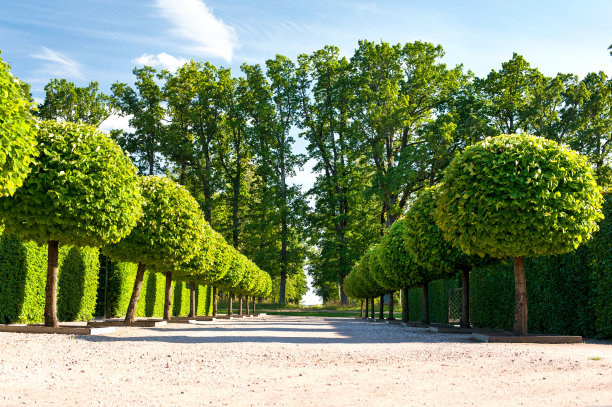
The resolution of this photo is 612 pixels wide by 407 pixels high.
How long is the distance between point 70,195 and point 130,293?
12845mm

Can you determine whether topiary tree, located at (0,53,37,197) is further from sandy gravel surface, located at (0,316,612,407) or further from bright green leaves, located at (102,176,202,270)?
bright green leaves, located at (102,176,202,270)

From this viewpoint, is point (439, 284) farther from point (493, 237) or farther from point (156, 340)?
point (156, 340)

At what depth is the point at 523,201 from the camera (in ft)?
35.5

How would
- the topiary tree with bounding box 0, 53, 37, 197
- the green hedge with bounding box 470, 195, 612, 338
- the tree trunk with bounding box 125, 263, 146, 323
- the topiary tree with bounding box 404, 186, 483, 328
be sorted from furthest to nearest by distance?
1. the tree trunk with bounding box 125, 263, 146, 323
2. the topiary tree with bounding box 404, 186, 483, 328
3. the green hedge with bounding box 470, 195, 612, 338
4. the topiary tree with bounding box 0, 53, 37, 197

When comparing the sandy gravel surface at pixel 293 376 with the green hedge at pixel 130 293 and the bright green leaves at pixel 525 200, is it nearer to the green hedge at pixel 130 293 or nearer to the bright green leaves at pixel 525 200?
the bright green leaves at pixel 525 200

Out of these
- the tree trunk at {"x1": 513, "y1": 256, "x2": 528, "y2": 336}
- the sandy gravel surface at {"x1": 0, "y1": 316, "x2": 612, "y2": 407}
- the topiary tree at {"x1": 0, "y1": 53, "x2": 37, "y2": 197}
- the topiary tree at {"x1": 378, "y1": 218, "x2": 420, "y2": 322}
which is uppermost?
the topiary tree at {"x1": 0, "y1": 53, "x2": 37, "y2": 197}

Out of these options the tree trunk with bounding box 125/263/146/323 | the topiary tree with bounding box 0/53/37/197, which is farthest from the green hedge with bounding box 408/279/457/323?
the topiary tree with bounding box 0/53/37/197

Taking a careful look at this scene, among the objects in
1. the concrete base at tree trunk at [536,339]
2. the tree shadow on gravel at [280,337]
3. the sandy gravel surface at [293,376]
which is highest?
the sandy gravel surface at [293,376]

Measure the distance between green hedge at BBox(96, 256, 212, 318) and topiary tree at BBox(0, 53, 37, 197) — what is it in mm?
13966

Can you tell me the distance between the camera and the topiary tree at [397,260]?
19.2m

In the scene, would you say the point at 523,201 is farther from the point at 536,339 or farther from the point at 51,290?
the point at 51,290

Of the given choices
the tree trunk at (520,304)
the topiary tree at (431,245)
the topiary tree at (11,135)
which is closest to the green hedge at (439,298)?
the topiary tree at (431,245)

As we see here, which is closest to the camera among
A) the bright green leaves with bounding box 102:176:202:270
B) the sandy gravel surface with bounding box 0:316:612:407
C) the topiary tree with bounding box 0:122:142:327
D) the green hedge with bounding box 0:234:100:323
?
the sandy gravel surface with bounding box 0:316:612:407

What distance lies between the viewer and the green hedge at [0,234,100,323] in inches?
542
